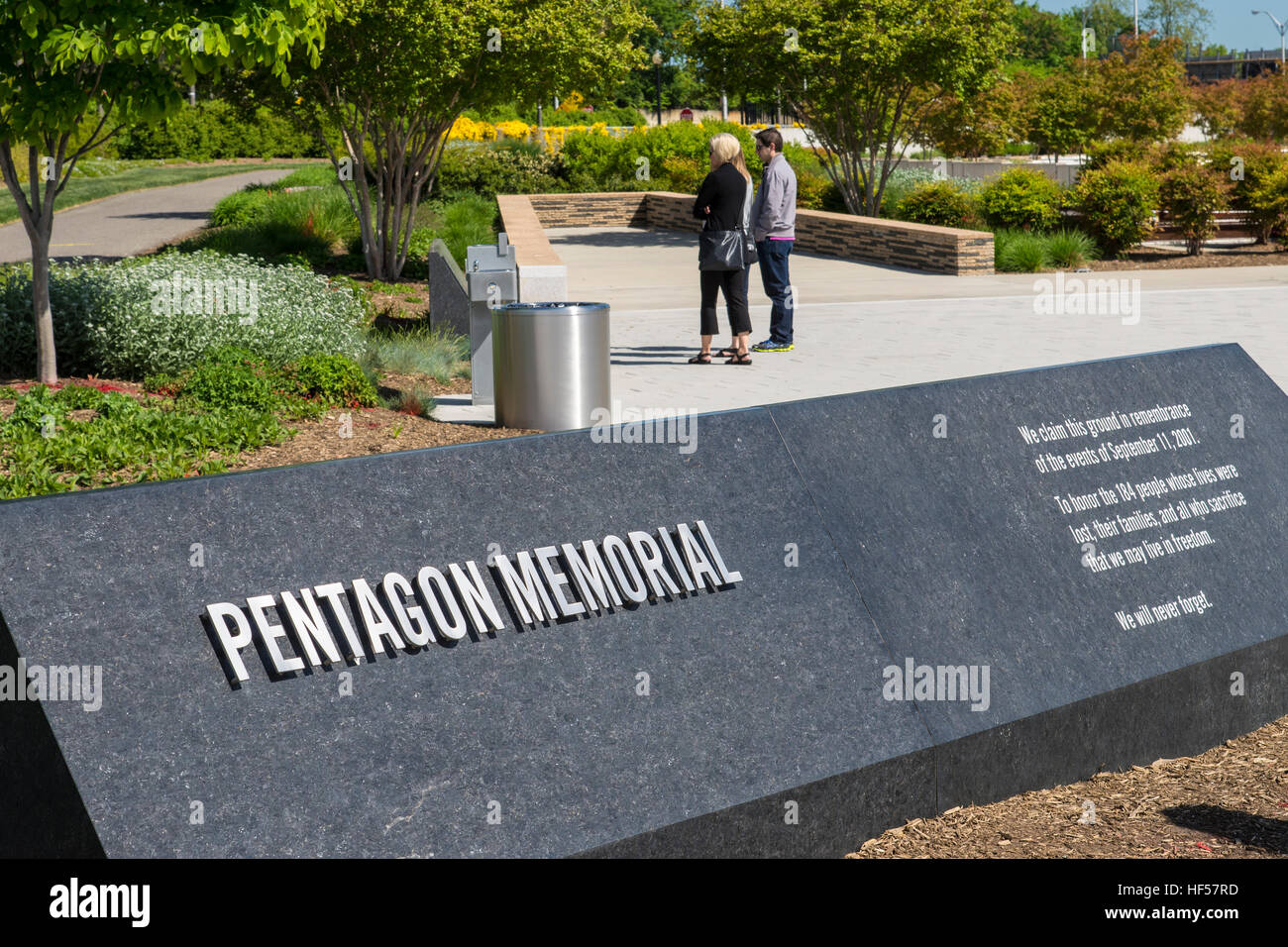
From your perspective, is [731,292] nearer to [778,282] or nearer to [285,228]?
[778,282]

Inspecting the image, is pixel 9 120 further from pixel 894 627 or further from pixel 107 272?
pixel 894 627

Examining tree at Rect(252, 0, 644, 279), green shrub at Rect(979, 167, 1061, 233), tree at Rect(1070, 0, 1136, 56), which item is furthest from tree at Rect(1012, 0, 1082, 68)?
tree at Rect(252, 0, 644, 279)

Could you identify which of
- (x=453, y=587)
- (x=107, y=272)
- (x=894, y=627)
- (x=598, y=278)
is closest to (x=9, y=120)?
(x=107, y=272)

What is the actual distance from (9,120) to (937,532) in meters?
6.67

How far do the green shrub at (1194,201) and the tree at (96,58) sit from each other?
50.8 feet

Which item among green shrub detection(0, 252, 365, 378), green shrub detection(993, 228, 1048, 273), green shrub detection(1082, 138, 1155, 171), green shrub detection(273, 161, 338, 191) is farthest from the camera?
green shrub detection(273, 161, 338, 191)

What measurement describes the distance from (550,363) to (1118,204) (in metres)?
14.7

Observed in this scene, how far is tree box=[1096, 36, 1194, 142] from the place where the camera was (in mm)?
33344

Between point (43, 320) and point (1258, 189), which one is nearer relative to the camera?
point (43, 320)

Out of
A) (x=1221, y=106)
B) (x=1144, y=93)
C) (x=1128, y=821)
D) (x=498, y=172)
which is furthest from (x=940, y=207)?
(x=1221, y=106)

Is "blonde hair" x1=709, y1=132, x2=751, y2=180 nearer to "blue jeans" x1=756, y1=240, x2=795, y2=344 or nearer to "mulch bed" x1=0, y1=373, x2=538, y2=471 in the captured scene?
"blue jeans" x1=756, y1=240, x2=795, y2=344

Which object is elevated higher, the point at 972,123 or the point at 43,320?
the point at 972,123

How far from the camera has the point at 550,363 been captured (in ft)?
24.9

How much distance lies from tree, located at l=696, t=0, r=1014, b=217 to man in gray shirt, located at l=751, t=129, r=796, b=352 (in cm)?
970
